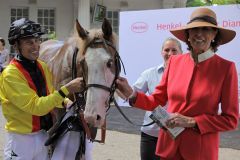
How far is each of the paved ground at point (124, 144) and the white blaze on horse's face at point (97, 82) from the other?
4.10m

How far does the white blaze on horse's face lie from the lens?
9.41 ft

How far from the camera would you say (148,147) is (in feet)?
14.3

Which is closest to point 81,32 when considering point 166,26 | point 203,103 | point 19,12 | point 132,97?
point 132,97

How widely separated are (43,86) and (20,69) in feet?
0.83

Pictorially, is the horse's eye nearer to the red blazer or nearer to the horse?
the horse

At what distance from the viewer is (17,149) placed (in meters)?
3.31

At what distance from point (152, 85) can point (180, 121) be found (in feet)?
5.57

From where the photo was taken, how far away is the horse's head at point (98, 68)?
2.88 m

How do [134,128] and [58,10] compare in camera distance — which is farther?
[58,10]

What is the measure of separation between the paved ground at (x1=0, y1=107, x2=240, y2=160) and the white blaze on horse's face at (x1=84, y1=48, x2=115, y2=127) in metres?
4.10

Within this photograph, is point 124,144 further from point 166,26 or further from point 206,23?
point 206,23

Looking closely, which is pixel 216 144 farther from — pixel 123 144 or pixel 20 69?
pixel 123 144

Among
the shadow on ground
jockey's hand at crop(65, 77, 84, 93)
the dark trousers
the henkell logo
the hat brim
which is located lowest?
the shadow on ground

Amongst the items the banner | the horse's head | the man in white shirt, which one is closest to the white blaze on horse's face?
the horse's head
